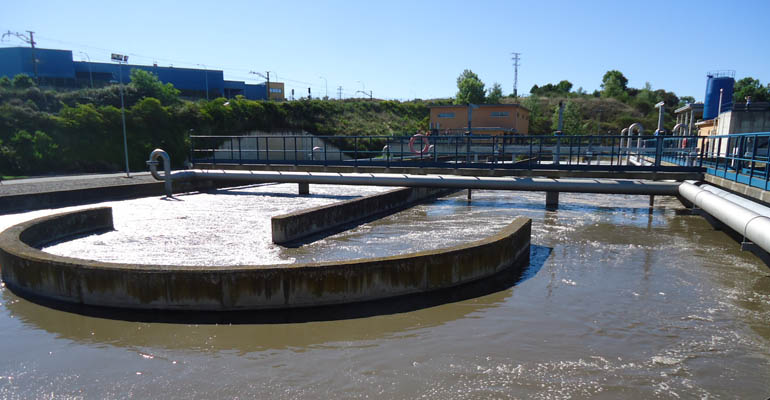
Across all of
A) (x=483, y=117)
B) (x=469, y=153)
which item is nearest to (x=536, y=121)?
(x=483, y=117)

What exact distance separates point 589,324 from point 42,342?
7.51 m

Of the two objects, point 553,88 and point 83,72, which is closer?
point 83,72

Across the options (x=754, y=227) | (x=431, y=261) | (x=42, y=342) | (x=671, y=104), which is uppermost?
(x=671, y=104)

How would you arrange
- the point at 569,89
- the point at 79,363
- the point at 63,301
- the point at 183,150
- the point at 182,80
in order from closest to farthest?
the point at 79,363 → the point at 63,301 → the point at 183,150 → the point at 182,80 → the point at 569,89

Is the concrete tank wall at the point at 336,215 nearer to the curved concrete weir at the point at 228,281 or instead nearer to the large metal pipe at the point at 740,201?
the curved concrete weir at the point at 228,281

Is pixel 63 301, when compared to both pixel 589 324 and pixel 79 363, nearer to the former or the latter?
pixel 79 363

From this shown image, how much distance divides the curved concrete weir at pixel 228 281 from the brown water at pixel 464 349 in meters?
0.41

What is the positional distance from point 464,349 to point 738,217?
6377mm

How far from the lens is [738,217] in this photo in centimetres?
857

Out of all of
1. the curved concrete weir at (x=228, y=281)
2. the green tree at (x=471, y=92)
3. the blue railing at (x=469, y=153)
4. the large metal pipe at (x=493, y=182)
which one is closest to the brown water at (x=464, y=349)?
the curved concrete weir at (x=228, y=281)

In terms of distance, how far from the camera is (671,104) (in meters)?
90.7

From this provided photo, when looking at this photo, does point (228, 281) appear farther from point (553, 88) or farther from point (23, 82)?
point (553, 88)

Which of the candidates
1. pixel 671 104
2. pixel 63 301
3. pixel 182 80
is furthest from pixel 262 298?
pixel 671 104

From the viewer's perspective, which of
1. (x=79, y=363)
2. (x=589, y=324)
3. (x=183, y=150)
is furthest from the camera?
(x=183, y=150)
